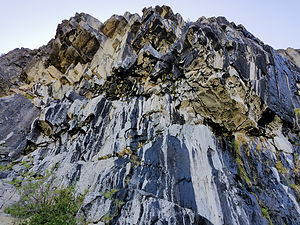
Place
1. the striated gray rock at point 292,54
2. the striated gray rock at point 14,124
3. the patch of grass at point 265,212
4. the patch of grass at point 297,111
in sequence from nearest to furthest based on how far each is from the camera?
the patch of grass at point 265,212, the patch of grass at point 297,111, the striated gray rock at point 14,124, the striated gray rock at point 292,54

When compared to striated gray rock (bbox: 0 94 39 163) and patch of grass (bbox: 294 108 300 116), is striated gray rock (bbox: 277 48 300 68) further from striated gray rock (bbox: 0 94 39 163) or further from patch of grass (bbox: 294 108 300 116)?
striated gray rock (bbox: 0 94 39 163)

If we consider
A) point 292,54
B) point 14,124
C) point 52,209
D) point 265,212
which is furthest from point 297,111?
point 14,124

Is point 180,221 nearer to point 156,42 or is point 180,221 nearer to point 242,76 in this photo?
point 242,76

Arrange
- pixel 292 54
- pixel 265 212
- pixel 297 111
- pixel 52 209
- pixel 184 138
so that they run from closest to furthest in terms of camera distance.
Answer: pixel 265 212 < pixel 52 209 < pixel 184 138 < pixel 297 111 < pixel 292 54

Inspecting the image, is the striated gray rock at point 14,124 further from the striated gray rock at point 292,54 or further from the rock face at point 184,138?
the striated gray rock at point 292,54

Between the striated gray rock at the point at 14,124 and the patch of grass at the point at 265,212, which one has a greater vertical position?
the striated gray rock at the point at 14,124

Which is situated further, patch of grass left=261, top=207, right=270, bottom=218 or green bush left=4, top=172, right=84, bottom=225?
patch of grass left=261, top=207, right=270, bottom=218

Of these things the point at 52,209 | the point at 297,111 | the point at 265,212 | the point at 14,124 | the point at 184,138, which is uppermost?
the point at 14,124

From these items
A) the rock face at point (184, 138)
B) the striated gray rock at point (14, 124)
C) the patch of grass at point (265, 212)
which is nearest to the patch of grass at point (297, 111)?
the rock face at point (184, 138)

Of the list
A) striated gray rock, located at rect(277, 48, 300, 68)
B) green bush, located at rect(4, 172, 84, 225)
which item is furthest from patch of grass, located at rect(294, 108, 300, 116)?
striated gray rock, located at rect(277, 48, 300, 68)

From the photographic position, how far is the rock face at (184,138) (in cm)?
942

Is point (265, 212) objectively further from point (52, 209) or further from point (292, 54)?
point (292, 54)

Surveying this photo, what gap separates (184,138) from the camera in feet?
40.3

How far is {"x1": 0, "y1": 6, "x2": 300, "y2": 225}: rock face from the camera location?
371 inches
